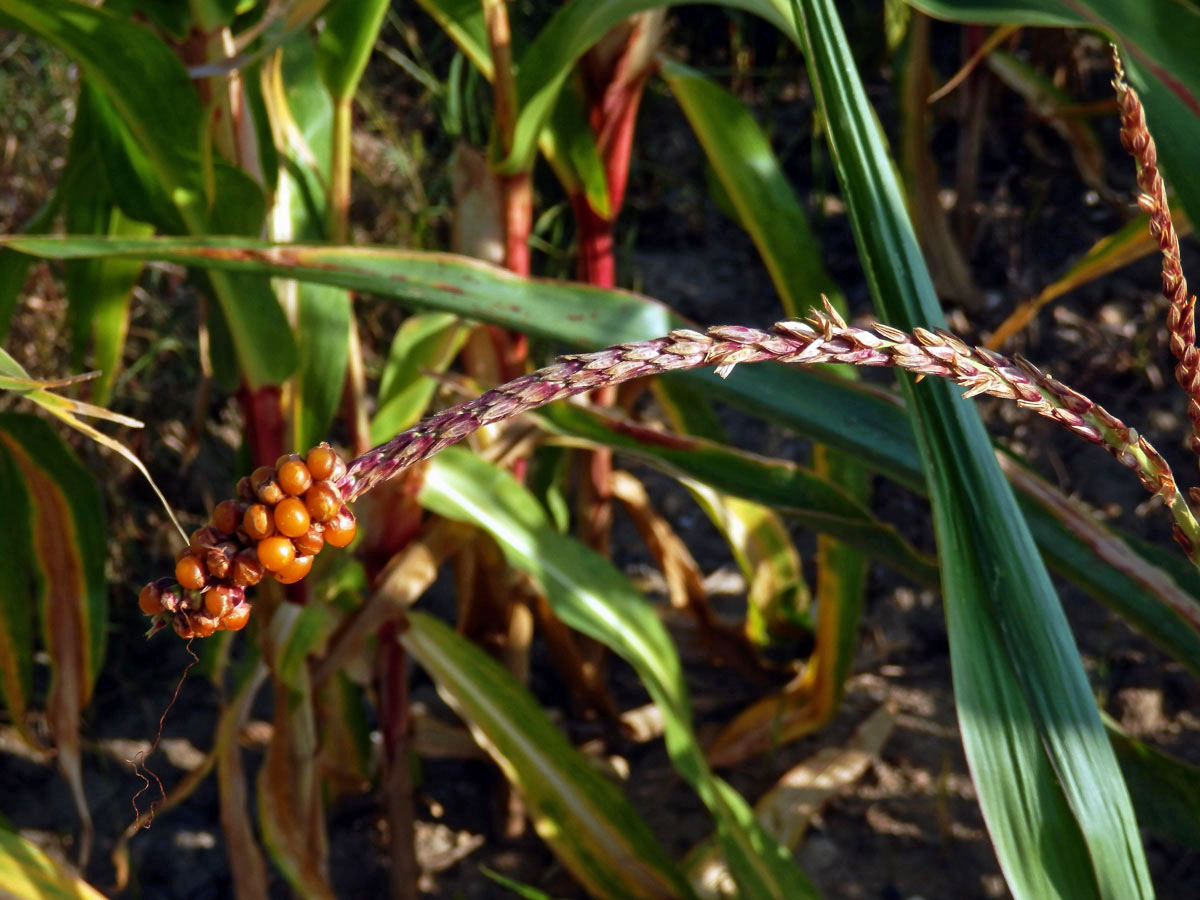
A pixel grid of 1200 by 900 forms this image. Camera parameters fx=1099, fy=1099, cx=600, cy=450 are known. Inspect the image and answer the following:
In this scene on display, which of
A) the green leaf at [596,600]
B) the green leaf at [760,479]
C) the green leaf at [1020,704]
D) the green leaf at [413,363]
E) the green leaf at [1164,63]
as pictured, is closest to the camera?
the green leaf at [1020,704]

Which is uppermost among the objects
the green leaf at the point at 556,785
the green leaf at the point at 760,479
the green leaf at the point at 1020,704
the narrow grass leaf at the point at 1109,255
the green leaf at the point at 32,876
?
the narrow grass leaf at the point at 1109,255

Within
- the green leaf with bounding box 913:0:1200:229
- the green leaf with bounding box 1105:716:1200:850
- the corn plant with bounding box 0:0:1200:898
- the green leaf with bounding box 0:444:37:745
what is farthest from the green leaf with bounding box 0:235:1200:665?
the green leaf with bounding box 0:444:37:745

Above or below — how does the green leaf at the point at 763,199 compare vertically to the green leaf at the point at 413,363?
above

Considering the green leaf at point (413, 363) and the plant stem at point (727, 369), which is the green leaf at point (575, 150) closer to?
the green leaf at point (413, 363)

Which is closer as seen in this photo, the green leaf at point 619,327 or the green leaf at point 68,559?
the green leaf at point 619,327

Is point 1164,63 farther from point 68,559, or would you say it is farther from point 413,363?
point 68,559

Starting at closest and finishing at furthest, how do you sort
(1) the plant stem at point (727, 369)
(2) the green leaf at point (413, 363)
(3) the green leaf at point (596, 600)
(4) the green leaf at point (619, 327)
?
(1) the plant stem at point (727, 369)
(4) the green leaf at point (619, 327)
(3) the green leaf at point (596, 600)
(2) the green leaf at point (413, 363)

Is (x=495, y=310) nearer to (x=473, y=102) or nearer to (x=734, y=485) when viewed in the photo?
(x=734, y=485)

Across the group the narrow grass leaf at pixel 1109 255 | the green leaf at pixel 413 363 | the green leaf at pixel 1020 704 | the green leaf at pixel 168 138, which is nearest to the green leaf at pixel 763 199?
the narrow grass leaf at pixel 1109 255
